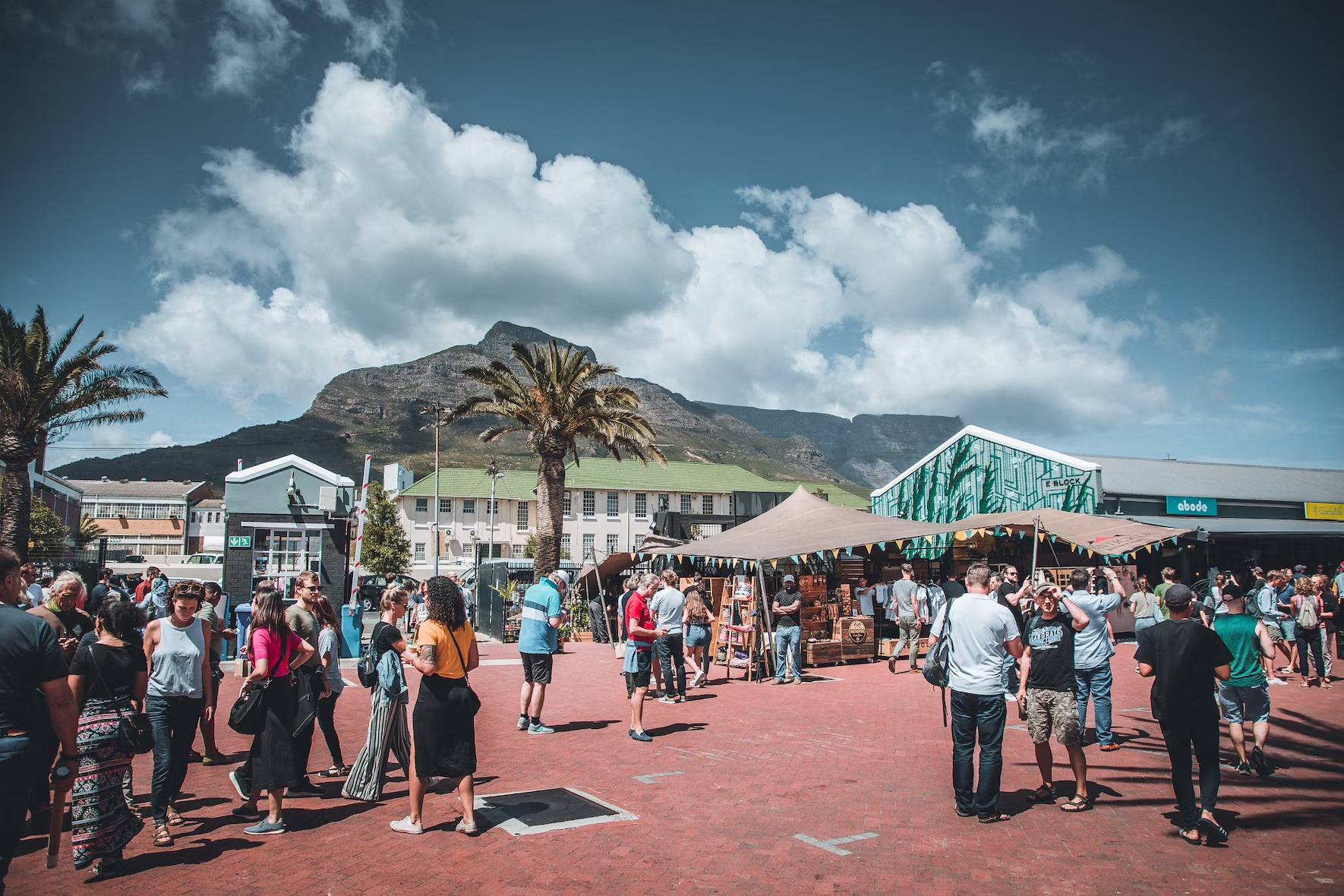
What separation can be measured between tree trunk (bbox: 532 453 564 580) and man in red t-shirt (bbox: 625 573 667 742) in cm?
1216

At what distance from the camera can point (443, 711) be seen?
5500 mm

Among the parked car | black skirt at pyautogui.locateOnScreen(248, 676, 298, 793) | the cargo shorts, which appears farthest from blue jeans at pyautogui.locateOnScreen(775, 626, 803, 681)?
black skirt at pyautogui.locateOnScreen(248, 676, 298, 793)

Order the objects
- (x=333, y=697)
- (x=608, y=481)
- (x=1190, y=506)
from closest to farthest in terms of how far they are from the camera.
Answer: (x=333, y=697) < (x=1190, y=506) < (x=608, y=481)

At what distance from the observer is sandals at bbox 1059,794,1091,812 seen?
6016 mm

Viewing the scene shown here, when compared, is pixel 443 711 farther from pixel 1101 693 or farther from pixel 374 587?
pixel 374 587

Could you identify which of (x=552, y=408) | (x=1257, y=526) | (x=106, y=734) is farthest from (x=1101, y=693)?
(x=1257, y=526)

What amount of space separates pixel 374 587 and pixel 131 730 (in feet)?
78.0

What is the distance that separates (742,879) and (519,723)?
528cm

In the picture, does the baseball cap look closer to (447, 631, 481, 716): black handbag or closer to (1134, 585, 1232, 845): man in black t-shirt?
(1134, 585, 1232, 845): man in black t-shirt

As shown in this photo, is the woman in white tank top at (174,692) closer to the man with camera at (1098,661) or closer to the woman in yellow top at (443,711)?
Answer: the woman in yellow top at (443,711)

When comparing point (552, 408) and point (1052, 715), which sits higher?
point (552, 408)

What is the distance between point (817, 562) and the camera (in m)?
18.0

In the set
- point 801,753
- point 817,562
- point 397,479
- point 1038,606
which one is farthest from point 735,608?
point 397,479

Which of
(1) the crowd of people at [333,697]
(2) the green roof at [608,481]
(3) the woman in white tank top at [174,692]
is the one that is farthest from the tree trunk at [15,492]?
(2) the green roof at [608,481]
